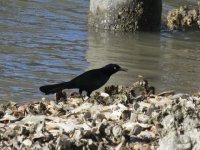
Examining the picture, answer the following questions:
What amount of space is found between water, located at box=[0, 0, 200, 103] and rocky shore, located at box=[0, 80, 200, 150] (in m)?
1.38

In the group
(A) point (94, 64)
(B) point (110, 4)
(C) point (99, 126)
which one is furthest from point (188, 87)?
(B) point (110, 4)

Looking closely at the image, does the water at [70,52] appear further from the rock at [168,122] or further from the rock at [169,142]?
the rock at [169,142]

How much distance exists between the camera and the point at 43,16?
14.2 meters

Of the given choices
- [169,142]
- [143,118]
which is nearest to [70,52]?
[143,118]

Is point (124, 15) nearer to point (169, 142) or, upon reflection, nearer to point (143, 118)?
point (143, 118)

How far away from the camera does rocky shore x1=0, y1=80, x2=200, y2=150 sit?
17.5 feet

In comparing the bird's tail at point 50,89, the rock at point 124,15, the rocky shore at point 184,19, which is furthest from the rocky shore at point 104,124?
the rocky shore at point 184,19

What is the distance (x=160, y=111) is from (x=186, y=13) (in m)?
8.42

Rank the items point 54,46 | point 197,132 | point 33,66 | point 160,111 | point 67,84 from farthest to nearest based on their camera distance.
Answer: point 54,46 → point 33,66 → point 67,84 → point 160,111 → point 197,132

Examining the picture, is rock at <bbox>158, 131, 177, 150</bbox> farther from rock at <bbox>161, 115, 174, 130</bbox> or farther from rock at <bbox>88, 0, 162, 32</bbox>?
rock at <bbox>88, 0, 162, 32</bbox>

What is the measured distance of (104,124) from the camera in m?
5.67

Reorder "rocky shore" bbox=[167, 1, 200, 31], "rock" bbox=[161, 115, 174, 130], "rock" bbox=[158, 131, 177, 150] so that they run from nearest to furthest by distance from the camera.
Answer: "rock" bbox=[158, 131, 177, 150] → "rock" bbox=[161, 115, 174, 130] → "rocky shore" bbox=[167, 1, 200, 31]

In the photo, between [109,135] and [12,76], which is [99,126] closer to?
[109,135]

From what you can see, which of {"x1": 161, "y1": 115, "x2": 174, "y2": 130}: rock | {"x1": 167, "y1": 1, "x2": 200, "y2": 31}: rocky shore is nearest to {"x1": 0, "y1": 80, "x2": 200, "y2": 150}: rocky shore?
{"x1": 161, "y1": 115, "x2": 174, "y2": 130}: rock
